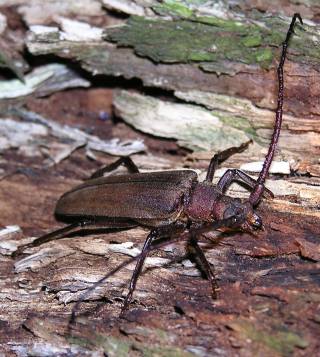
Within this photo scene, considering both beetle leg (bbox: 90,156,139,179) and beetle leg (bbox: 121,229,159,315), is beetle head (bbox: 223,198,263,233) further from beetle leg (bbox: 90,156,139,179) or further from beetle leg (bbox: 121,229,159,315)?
beetle leg (bbox: 90,156,139,179)

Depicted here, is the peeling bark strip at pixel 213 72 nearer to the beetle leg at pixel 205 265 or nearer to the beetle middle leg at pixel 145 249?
the beetle middle leg at pixel 145 249

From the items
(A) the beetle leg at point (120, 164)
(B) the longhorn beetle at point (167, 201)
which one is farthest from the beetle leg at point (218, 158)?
(A) the beetle leg at point (120, 164)

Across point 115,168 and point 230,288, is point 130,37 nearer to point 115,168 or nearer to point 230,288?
point 115,168

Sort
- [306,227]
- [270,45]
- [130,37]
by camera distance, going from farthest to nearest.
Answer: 1. [130,37]
2. [270,45]
3. [306,227]

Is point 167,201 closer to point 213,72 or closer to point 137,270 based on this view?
point 137,270

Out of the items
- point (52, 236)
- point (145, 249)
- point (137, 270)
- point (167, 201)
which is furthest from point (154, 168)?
point (137, 270)

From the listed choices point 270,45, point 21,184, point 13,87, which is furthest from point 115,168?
point 270,45

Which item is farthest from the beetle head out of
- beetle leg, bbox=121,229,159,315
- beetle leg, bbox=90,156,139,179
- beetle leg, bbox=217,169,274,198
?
beetle leg, bbox=90,156,139,179
